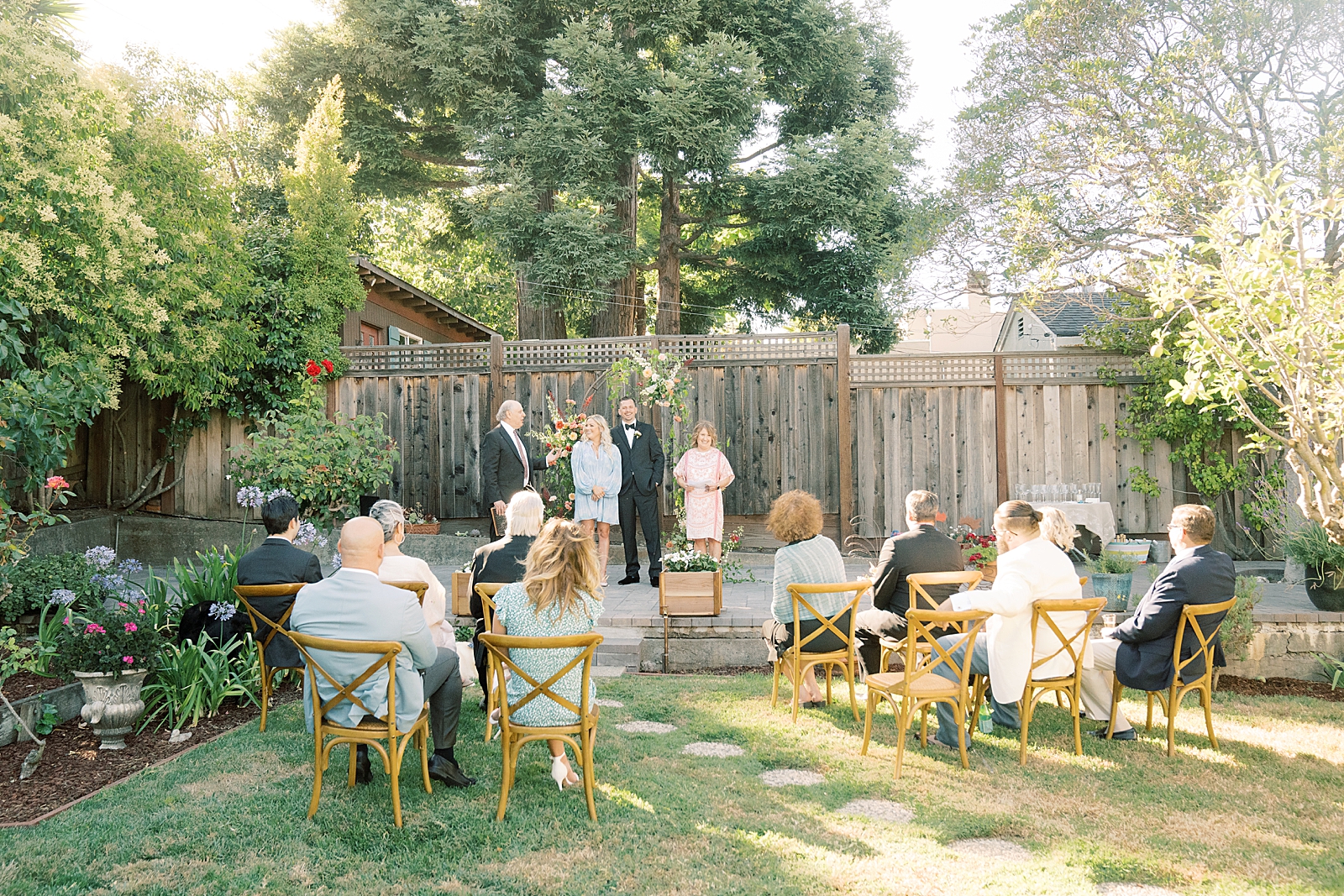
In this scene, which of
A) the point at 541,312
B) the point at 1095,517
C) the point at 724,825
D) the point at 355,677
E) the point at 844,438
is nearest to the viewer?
the point at 724,825

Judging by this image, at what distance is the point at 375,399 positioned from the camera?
953cm

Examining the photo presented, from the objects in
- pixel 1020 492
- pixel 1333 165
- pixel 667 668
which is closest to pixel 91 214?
pixel 667 668

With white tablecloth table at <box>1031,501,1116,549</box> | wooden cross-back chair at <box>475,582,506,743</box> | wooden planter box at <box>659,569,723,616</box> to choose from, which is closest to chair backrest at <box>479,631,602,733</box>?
wooden cross-back chair at <box>475,582,506,743</box>

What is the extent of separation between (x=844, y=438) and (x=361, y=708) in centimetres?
641

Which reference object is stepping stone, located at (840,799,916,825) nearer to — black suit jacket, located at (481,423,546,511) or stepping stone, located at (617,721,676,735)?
stepping stone, located at (617,721,676,735)

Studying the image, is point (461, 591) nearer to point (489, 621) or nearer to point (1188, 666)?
point (489, 621)

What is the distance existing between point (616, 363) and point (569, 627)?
5.72 metres

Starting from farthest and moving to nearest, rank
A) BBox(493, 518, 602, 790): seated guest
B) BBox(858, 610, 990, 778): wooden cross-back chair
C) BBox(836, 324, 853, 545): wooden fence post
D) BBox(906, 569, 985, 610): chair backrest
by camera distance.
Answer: BBox(836, 324, 853, 545): wooden fence post < BBox(906, 569, 985, 610): chair backrest < BBox(858, 610, 990, 778): wooden cross-back chair < BBox(493, 518, 602, 790): seated guest

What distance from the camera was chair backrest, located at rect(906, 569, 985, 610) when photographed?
4391mm

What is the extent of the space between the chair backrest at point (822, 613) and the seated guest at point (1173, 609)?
48.7 inches

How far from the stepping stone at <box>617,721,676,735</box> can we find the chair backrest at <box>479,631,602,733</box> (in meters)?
1.01

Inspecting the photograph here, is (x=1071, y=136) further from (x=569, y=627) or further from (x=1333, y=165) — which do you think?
(x=569, y=627)

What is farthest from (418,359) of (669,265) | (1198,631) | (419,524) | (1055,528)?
(1198,631)

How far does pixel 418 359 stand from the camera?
952 cm
